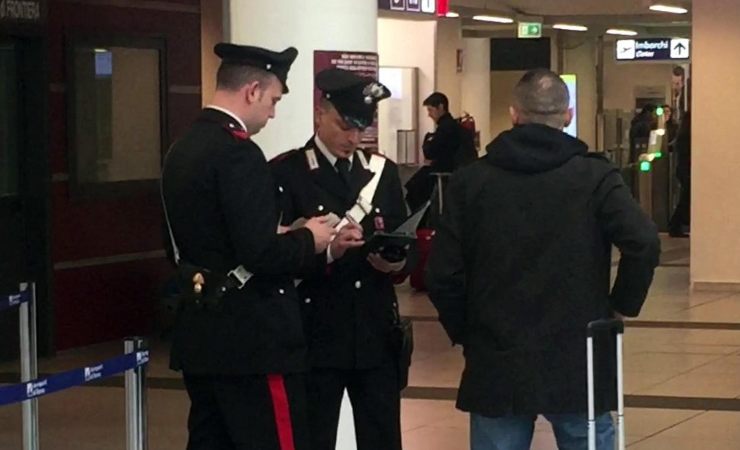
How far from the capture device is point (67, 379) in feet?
18.9

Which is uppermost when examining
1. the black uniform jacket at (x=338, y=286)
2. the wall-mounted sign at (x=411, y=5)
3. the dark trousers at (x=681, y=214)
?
the wall-mounted sign at (x=411, y=5)

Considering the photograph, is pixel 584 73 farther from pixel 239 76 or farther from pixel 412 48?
pixel 239 76

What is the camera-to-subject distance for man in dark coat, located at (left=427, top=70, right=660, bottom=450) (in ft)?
17.5

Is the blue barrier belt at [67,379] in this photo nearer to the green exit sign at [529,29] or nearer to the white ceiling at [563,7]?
the white ceiling at [563,7]

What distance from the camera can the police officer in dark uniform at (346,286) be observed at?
595 centimetres

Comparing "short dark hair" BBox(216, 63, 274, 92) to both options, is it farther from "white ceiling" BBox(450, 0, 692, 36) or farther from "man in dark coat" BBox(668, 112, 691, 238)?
"white ceiling" BBox(450, 0, 692, 36)

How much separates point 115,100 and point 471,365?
8004 millimetres

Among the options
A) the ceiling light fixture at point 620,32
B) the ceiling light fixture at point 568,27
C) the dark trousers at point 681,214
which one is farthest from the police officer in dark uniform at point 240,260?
the ceiling light fixture at point 620,32

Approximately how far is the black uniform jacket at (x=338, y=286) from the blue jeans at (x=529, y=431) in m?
0.60

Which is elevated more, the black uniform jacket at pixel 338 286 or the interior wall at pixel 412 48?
the interior wall at pixel 412 48

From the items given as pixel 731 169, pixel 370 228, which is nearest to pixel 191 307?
pixel 370 228

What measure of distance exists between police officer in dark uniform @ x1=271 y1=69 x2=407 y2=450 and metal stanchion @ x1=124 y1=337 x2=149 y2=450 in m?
0.62

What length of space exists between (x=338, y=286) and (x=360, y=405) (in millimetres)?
474

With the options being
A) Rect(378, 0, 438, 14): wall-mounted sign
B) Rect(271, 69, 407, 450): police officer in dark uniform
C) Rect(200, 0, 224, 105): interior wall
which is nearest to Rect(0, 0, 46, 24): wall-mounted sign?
Rect(200, 0, 224, 105): interior wall
